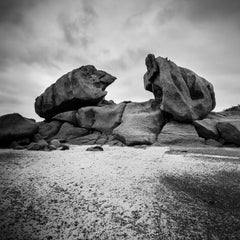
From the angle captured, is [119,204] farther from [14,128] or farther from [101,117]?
[101,117]

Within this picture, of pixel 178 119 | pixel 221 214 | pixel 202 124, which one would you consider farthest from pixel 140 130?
pixel 221 214

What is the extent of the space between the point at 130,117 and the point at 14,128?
34.4ft

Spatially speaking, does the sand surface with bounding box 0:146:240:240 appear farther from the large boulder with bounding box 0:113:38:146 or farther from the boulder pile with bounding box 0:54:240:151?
the large boulder with bounding box 0:113:38:146

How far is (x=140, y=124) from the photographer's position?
15.8 m

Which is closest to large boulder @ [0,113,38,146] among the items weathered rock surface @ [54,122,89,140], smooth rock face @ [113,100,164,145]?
Answer: weathered rock surface @ [54,122,89,140]

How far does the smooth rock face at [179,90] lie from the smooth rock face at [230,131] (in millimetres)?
2423

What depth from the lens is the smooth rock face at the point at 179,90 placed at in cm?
1555

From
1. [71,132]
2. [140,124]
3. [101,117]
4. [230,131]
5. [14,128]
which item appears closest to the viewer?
[230,131]

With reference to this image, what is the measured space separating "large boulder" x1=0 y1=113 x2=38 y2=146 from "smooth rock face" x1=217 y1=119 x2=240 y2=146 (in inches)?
661

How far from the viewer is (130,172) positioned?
5750 mm

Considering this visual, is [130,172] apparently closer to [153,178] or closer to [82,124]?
[153,178]

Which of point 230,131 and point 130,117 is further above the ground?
point 130,117

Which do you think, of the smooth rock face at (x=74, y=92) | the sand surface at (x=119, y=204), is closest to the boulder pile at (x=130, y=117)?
the smooth rock face at (x=74, y=92)

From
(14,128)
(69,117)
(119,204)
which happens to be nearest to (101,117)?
(69,117)
